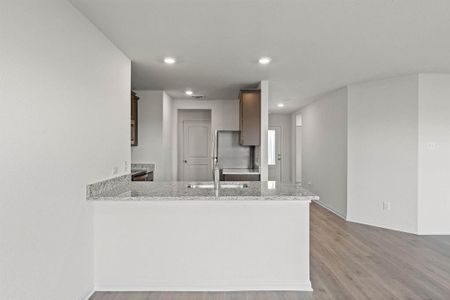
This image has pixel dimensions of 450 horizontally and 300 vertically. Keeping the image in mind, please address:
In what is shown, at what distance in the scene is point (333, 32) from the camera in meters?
2.62

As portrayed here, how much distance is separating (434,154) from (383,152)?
2.19 feet

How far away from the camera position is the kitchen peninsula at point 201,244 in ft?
8.23

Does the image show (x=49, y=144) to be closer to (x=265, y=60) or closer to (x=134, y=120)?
(x=265, y=60)

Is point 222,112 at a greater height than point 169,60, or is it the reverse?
point 169,60

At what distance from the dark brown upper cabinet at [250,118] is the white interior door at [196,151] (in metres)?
2.63

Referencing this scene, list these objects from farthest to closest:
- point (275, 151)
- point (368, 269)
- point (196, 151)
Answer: point (275, 151) → point (196, 151) → point (368, 269)

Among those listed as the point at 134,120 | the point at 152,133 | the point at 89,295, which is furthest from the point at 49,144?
the point at 152,133

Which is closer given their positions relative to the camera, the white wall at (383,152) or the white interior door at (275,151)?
the white wall at (383,152)

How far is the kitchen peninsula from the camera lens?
251cm

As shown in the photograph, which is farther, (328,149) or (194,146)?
(194,146)

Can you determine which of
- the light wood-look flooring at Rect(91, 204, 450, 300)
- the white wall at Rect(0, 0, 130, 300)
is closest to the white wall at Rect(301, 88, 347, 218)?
the light wood-look flooring at Rect(91, 204, 450, 300)

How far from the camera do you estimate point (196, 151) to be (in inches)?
281

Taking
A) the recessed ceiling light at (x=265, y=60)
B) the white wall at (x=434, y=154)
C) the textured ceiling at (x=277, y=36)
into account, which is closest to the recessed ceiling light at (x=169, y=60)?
the textured ceiling at (x=277, y=36)

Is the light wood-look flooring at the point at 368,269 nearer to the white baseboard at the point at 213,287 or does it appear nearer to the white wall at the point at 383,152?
the white baseboard at the point at 213,287
